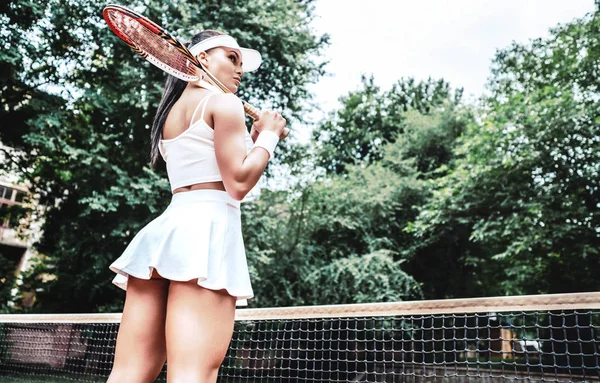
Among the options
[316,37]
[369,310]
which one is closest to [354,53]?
[316,37]

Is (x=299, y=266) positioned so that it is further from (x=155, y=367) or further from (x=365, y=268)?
(x=155, y=367)

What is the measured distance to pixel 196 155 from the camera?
1.69 metres

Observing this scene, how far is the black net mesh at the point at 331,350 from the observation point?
3.81 metres

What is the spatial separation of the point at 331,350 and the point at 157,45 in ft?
11.9

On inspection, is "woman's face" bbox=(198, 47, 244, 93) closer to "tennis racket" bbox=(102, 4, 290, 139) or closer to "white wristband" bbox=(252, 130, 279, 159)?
"tennis racket" bbox=(102, 4, 290, 139)

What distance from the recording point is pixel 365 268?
50.1ft

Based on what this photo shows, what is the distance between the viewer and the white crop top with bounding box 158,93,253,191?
1.67 m

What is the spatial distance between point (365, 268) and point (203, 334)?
14135mm

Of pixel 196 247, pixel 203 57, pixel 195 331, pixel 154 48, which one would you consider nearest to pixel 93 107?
pixel 154 48

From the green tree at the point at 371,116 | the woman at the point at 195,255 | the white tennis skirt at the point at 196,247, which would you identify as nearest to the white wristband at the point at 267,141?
the woman at the point at 195,255

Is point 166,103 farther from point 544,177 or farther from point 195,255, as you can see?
point 544,177

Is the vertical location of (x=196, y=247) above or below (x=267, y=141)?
below

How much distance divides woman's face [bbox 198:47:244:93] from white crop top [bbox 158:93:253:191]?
27cm

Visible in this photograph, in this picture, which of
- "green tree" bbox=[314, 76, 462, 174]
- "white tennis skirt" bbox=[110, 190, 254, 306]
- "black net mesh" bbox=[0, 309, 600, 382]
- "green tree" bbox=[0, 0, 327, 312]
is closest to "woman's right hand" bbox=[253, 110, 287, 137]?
"white tennis skirt" bbox=[110, 190, 254, 306]
